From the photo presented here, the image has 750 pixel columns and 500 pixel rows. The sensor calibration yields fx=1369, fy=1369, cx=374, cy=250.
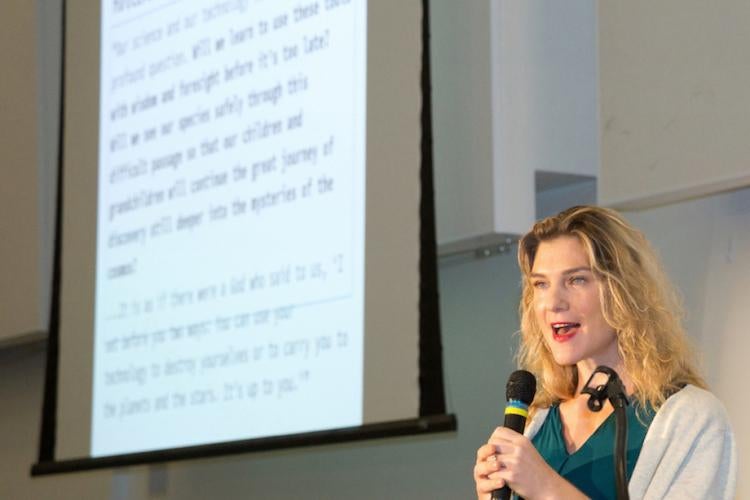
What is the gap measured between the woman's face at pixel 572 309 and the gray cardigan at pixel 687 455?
145mm

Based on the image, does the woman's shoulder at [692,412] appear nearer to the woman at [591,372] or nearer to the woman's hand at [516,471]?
the woman at [591,372]

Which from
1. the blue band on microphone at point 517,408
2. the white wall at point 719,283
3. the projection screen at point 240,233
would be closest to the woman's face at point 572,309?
the blue band on microphone at point 517,408

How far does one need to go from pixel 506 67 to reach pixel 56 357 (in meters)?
1.70

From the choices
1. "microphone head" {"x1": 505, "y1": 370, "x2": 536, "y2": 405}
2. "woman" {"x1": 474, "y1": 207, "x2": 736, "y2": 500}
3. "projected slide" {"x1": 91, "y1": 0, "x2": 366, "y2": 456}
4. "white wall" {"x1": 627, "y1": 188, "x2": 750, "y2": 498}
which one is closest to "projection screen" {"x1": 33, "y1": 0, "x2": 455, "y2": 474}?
"projected slide" {"x1": 91, "y1": 0, "x2": 366, "y2": 456}

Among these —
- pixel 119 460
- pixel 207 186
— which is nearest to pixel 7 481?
pixel 119 460

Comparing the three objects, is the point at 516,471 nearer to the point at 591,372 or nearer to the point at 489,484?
the point at 489,484

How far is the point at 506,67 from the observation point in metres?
2.94

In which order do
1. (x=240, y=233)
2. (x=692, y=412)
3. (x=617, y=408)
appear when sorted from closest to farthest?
(x=617, y=408)
(x=692, y=412)
(x=240, y=233)

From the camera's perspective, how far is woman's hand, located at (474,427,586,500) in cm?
171

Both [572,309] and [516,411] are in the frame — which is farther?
[572,309]

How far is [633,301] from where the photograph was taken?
1915mm

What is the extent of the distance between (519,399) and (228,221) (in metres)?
1.72

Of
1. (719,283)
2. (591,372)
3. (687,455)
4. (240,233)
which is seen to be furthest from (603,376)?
(240,233)

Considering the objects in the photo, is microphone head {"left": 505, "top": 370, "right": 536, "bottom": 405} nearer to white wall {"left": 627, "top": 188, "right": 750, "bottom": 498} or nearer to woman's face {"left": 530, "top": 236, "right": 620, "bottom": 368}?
woman's face {"left": 530, "top": 236, "right": 620, "bottom": 368}
